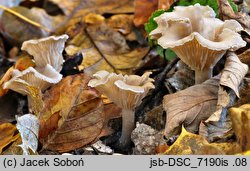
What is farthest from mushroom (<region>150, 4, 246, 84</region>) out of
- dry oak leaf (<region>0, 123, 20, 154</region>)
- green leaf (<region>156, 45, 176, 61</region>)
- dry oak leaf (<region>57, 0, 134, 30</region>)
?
dry oak leaf (<region>57, 0, 134, 30</region>)

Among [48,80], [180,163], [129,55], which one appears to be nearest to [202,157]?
[180,163]

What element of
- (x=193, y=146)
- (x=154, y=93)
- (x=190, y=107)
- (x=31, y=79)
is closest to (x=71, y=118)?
(x=31, y=79)

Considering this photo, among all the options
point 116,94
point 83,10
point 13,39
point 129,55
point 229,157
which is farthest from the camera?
point 83,10

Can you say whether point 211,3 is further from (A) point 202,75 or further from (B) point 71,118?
(B) point 71,118

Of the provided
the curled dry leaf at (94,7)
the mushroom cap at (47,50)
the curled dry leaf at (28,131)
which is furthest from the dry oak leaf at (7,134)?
the curled dry leaf at (94,7)

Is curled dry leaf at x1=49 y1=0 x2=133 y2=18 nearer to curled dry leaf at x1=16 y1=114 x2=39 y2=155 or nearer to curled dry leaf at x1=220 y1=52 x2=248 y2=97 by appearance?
curled dry leaf at x1=220 y1=52 x2=248 y2=97

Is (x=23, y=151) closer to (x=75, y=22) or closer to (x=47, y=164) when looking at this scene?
(x=47, y=164)
